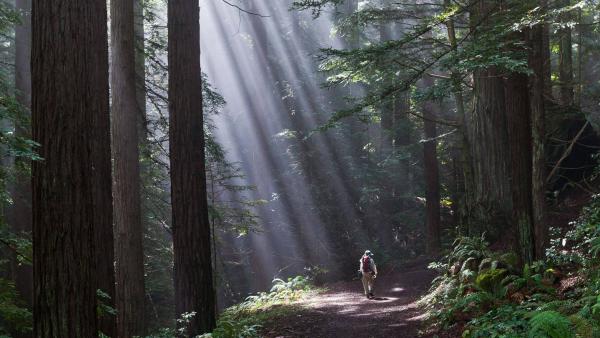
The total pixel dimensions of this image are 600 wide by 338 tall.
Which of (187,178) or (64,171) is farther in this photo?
(187,178)

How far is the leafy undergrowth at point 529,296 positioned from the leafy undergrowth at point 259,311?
11.8 ft

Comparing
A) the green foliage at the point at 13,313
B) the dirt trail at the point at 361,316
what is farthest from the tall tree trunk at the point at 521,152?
the green foliage at the point at 13,313

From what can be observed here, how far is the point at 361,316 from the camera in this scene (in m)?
12.0

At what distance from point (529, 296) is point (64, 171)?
6567mm

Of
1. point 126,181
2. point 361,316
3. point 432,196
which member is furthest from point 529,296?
Answer: point 432,196

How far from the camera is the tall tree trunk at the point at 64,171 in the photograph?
4.59m

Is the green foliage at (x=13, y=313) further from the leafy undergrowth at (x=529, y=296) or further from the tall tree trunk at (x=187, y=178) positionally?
the leafy undergrowth at (x=529, y=296)

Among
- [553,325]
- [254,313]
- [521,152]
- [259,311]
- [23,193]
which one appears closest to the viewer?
[553,325]

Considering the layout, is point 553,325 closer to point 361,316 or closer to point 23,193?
point 361,316

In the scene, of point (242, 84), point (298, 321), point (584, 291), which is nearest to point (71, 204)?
point (584, 291)

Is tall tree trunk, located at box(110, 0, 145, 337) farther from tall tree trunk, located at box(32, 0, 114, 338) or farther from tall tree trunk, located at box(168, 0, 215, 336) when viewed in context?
tall tree trunk, located at box(32, 0, 114, 338)

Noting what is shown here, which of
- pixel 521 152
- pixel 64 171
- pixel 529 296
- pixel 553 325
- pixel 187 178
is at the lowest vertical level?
pixel 529 296

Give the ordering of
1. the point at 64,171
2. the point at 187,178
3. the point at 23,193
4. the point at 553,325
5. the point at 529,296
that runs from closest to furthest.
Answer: the point at 64,171, the point at 553,325, the point at 529,296, the point at 187,178, the point at 23,193

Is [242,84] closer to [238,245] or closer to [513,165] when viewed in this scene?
[238,245]
